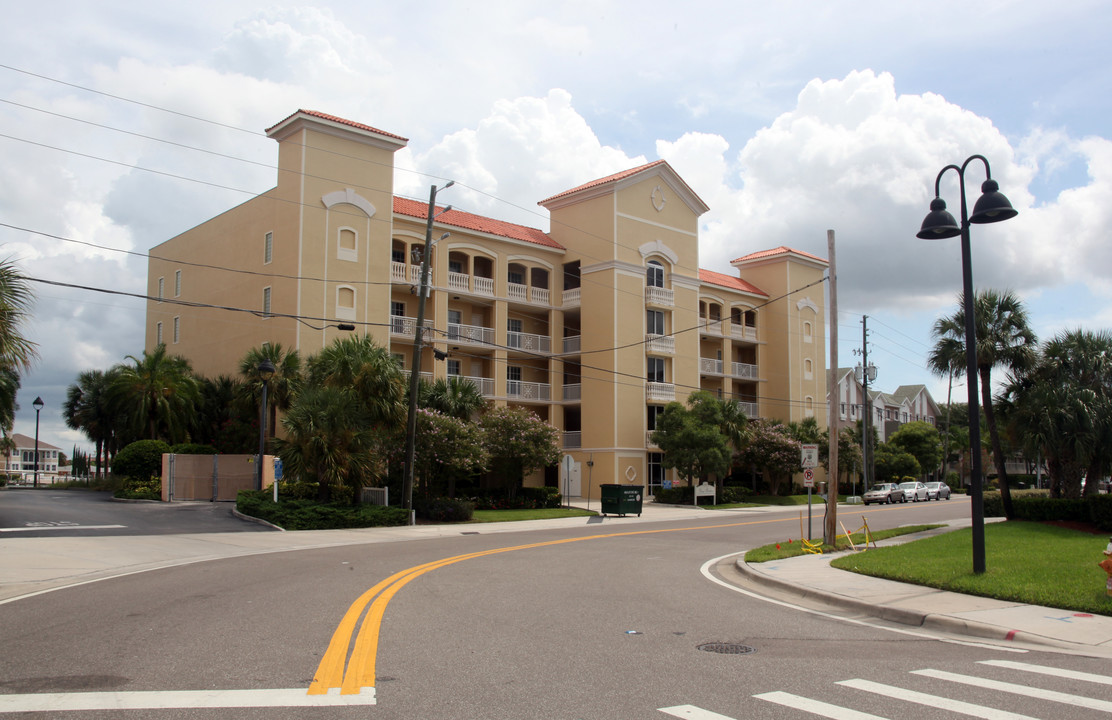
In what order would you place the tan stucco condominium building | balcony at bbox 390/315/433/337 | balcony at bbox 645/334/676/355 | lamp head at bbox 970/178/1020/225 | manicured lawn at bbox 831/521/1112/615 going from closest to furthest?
manicured lawn at bbox 831/521/1112/615 < lamp head at bbox 970/178/1020/225 < the tan stucco condominium building < balcony at bbox 390/315/433/337 < balcony at bbox 645/334/676/355

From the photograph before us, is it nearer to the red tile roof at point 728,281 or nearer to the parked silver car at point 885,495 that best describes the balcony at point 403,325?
the red tile roof at point 728,281

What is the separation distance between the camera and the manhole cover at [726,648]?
8039 millimetres

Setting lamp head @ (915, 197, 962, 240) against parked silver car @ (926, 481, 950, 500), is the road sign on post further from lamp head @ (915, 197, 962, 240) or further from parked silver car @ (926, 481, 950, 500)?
parked silver car @ (926, 481, 950, 500)

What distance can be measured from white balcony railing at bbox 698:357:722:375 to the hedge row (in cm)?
2660

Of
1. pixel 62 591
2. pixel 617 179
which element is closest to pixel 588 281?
pixel 617 179

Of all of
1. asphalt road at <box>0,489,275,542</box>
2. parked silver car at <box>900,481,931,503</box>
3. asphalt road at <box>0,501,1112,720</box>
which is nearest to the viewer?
asphalt road at <box>0,501,1112,720</box>

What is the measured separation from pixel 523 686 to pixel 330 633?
294cm

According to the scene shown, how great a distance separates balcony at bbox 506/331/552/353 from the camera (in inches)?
1818

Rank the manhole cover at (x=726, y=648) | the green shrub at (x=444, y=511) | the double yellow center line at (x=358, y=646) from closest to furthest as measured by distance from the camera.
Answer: the double yellow center line at (x=358, y=646)
the manhole cover at (x=726, y=648)
the green shrub at (x=444, y=511)

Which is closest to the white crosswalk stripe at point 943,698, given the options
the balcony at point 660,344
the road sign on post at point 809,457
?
the road sign on post at point 809,457

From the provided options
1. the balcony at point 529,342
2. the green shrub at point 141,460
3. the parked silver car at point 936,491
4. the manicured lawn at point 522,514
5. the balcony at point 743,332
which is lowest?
the parked silver car at point 936,491

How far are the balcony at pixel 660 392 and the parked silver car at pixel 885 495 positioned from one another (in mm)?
12876

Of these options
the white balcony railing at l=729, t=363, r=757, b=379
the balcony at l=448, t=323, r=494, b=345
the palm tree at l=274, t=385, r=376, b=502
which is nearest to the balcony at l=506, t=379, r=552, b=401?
the balcony at l=448, t=323, r=494, b=345

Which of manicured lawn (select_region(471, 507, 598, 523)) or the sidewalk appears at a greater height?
the sidewalk
